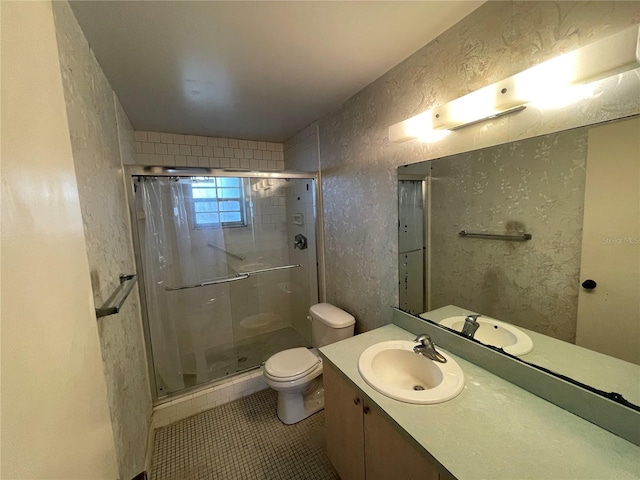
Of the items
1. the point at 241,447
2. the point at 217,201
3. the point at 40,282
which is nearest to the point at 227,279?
the point at 217,201

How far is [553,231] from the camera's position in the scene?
90 cm

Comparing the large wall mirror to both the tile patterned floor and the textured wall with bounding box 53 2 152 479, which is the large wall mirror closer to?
the tile patterned floor

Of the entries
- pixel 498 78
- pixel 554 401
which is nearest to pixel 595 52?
pixel 498 78

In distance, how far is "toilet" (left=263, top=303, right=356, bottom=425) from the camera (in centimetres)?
168

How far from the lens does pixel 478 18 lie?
103 cm

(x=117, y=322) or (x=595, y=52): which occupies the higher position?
(x=595, y=52)

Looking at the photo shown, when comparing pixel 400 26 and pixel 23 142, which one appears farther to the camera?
pixel 400 26

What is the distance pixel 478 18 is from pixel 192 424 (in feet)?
9.27

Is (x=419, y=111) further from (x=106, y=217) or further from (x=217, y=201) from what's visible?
(x=217, y=201)

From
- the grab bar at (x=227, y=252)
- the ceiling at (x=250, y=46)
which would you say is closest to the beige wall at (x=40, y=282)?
Result: the ceiling at (x=250, y=46)

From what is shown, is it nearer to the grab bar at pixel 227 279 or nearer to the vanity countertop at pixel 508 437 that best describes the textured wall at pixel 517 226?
the vanity countertop at pixel 508 437

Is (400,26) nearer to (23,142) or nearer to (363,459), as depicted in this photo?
(23,142)

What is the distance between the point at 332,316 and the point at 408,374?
0.79m

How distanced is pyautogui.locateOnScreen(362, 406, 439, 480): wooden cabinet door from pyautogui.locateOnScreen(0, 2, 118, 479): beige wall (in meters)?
0.84
